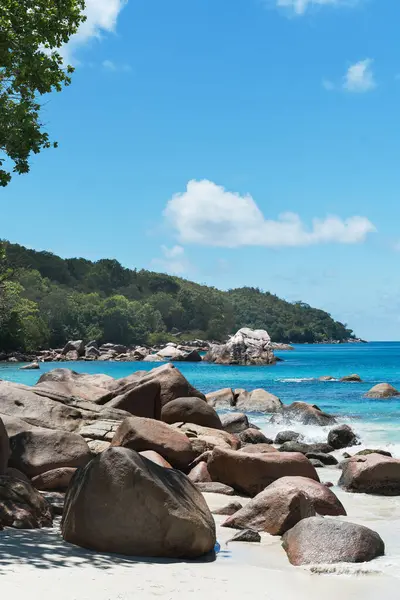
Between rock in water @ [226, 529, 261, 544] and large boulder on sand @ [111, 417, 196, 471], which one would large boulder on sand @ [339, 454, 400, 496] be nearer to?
large boulder on sand @ [111, 417, 196, 471]

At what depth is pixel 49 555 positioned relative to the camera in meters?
7.55

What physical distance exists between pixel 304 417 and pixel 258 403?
234 inches

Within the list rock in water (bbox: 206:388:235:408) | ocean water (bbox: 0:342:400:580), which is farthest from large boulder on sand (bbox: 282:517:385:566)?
rock in water (bbox: 206:388:235:408)

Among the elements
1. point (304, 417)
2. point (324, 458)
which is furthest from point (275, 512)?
point (304, 417)

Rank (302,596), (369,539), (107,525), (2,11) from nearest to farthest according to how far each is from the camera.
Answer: (302,596) → (107,525) → (369,539) → (2,11)

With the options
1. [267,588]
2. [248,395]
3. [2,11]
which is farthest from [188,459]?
[248,395]

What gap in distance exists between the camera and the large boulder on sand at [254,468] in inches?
511

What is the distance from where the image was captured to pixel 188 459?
14438mm

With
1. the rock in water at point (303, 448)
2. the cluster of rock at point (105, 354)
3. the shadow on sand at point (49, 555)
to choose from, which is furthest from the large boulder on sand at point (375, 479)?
the cluster of rock at point (105, 354)

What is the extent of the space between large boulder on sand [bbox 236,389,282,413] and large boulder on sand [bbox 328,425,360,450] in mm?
10854

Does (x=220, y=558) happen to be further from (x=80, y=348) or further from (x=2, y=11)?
(x=80, y=348)

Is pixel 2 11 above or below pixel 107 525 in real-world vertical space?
above

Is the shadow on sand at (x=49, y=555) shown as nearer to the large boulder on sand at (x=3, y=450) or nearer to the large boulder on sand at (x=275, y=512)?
the large boulder on sand at (x=275, y=512)

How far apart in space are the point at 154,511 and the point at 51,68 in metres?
7.34
